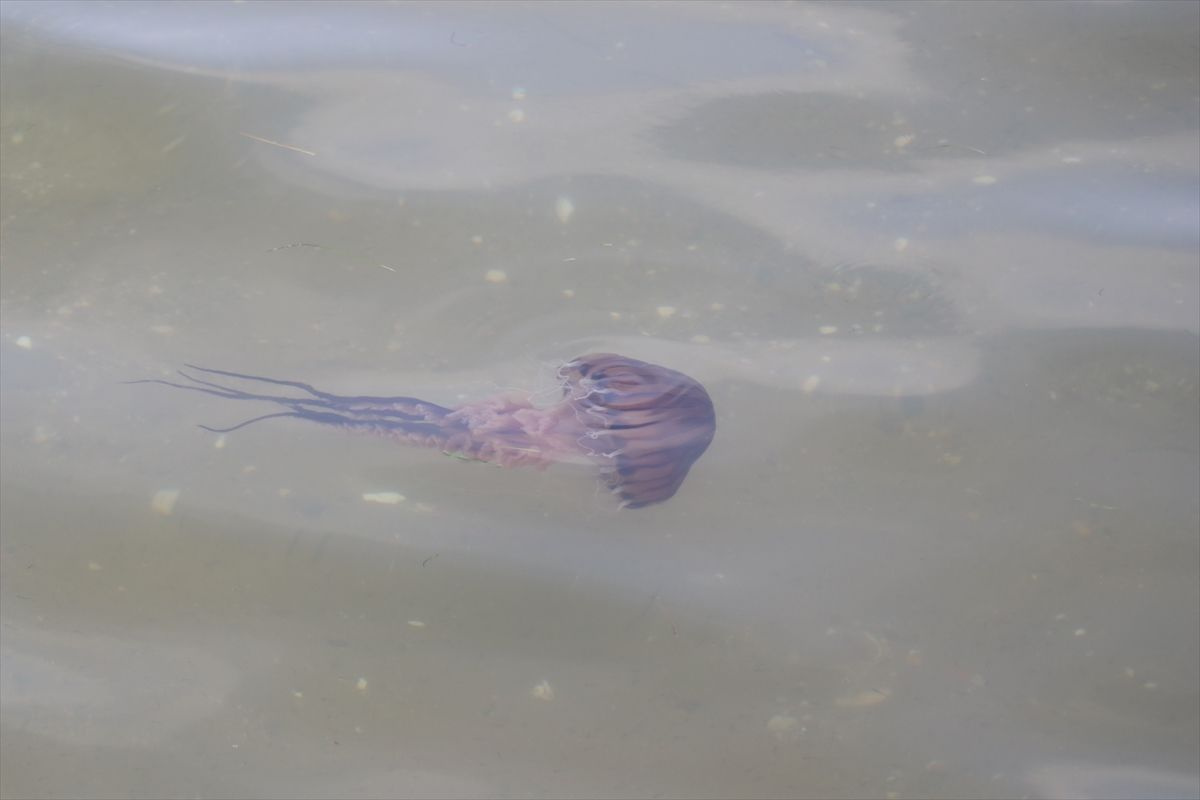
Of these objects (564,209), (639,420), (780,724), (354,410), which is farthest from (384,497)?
(780,724)

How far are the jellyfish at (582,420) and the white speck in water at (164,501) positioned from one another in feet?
0.74

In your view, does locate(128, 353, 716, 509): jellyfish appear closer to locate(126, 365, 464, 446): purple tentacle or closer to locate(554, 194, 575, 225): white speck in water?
locate(126, 365, 464, 446): purple tentacle

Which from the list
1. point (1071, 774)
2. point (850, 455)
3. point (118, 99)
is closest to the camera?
point (1071, 774)

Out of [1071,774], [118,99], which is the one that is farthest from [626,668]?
[118,99]

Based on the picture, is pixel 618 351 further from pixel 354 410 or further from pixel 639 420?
pixel 354 410

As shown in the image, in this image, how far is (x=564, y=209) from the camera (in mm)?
3115

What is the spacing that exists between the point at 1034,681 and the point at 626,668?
119 cm

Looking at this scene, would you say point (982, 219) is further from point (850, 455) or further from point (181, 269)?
point (181, 269)

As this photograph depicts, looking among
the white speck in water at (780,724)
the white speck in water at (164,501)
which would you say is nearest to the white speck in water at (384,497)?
the white speck in water at (164,501)

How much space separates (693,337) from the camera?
2947mm

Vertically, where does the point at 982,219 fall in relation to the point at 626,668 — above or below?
above

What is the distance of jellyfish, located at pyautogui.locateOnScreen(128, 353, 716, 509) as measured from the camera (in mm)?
2777

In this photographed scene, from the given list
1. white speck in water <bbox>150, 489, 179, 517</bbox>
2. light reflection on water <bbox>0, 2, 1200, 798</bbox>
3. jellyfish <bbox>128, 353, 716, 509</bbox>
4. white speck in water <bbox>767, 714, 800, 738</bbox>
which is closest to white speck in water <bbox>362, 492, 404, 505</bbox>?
light reflection on water <bbox>0, 2, 1200, 798</bbox>

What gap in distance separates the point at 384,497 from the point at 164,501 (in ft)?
2.17
